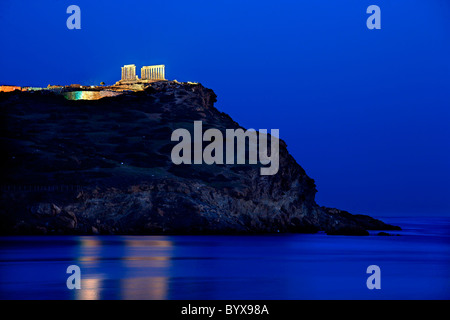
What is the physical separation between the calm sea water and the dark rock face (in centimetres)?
2185

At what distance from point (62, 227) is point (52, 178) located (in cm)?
1383

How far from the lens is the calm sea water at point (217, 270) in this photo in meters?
52.7

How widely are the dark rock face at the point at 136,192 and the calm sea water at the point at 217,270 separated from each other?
21.8 meters

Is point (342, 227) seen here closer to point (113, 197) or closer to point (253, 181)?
point (253, 181)

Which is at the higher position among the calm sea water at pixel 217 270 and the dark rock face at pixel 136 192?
the dark rock face at pixel 136 192

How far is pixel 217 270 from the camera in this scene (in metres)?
72.8

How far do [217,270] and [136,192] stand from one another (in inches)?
2808

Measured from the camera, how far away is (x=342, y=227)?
16775cm

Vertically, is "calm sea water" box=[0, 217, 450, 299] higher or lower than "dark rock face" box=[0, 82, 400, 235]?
lower

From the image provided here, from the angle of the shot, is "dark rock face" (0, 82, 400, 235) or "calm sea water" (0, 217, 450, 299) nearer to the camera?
"calm sea water" (0, 217, 450, 299)

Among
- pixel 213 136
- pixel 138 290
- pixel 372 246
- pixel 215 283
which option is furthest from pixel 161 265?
pixel 213 136

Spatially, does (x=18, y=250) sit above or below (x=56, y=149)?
below

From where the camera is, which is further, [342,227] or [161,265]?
[342,227]

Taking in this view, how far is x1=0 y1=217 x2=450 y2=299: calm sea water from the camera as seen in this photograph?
52.7 metres
